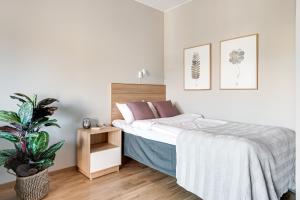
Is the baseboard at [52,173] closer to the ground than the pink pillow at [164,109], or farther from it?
closer to the ground

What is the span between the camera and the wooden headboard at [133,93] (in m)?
3.19

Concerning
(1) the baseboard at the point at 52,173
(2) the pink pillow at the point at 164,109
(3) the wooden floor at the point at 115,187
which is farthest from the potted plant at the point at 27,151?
(2) the pink pillow at the point at 164,109

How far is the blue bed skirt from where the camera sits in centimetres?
222

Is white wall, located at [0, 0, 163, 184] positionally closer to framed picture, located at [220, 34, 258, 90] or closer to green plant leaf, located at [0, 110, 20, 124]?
green plant leaf, located at [0, 110, 20, 124]

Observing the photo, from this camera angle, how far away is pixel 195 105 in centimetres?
349

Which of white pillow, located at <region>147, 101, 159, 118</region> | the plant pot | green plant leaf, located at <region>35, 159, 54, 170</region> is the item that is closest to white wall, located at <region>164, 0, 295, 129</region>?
white pillow, located at <region>147, 101, 159, 118</region>

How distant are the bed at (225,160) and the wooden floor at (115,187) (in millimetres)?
226

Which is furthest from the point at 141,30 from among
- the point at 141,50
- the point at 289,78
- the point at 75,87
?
the point at 289,78

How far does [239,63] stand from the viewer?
9.35ft

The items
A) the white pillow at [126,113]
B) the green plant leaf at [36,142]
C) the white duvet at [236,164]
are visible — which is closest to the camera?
the white duvet at [236,164]

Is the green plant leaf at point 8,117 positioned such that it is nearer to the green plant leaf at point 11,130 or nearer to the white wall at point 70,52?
the green plant leaf at point 11,130

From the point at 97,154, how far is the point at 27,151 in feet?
2.62

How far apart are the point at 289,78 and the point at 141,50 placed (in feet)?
7.59

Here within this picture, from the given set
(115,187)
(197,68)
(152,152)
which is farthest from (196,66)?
(115,187)
